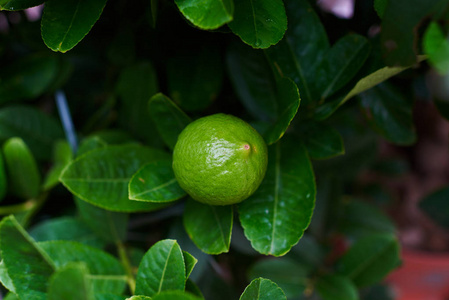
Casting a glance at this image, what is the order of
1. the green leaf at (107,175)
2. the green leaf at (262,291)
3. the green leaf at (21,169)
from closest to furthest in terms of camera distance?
the green leaf at (262,291) → the green leaf at (107,175) → the green leaf at (21,169)

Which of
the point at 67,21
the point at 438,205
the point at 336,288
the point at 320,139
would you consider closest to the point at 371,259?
the point at 336,288

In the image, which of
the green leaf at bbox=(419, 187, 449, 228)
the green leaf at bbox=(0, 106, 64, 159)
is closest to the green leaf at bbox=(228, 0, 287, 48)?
the green leaf at bbox=(0, 106, 64, 159)

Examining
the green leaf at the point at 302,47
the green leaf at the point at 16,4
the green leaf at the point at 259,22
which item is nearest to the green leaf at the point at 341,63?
the green leaf at the point at 302,47

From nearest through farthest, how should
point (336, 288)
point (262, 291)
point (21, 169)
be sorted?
point (262, 291) < point (21, 169) < point (336, 288)

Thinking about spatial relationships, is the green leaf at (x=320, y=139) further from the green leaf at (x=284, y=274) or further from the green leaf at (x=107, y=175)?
the green leaf at (x=284, y=274)

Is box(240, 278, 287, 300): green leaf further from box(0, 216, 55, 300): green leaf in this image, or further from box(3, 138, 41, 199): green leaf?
box(3, 138, 41, 199): green leaf

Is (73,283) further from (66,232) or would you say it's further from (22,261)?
(66,232)
